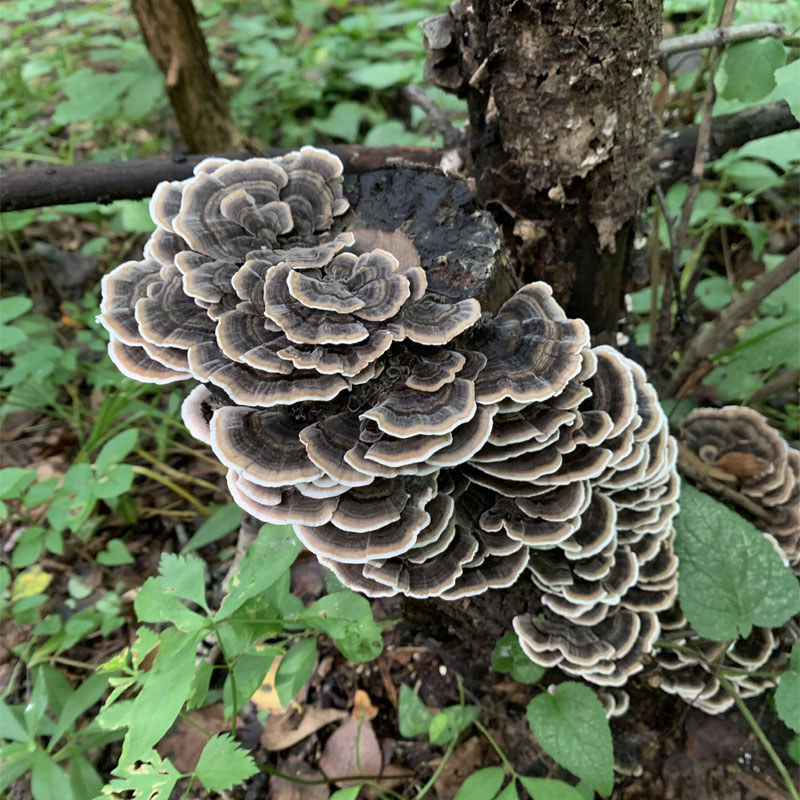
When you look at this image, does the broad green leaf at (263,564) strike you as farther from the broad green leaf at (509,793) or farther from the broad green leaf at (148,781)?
the broad green leaf at (509,793)

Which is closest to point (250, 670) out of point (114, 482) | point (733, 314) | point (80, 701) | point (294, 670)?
point (294, 670)

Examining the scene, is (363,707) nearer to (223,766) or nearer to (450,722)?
(450,722)

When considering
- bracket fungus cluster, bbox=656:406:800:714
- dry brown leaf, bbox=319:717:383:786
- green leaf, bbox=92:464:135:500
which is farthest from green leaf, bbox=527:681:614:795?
green leaf, bbox=92:464:135:500

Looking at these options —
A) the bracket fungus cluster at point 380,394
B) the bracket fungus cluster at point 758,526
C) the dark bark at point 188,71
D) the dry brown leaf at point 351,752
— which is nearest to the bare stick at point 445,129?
the bracket fungus cluster at point 380,394

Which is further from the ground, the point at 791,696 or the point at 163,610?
the point at 163,610

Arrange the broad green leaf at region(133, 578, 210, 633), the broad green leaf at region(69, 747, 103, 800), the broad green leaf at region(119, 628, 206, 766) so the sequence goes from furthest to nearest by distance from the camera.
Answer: the broad green leaf at region(69, 747, 103, 800)
the broad green leaf at region(133, 578, 210, 633)
the broad green leaf at region(119, 628, 206, 766)

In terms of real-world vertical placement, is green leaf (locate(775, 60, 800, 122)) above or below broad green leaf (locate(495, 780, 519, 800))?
above

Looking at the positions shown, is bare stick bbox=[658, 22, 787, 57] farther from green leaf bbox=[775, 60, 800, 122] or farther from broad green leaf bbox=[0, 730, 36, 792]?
broad green leaf bbox=[0, 730, 36, 792]
